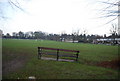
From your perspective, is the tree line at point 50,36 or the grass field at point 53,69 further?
the tree line at point 50,36

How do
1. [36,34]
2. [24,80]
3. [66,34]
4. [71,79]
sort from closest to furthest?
[24,80] < [71,79] < [66,34] < [36,34]

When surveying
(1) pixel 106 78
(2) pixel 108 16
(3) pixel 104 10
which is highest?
(3) pixel 104 10

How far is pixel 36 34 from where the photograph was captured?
98750mm

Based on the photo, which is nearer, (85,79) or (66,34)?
(85,79)

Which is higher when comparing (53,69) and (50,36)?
(50,36)

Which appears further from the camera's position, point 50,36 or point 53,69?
point 50,36

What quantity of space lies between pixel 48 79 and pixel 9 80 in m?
1.78

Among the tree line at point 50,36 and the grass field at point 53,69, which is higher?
the tree line at point 50,36

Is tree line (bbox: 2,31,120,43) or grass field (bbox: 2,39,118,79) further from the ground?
tree line (bbox: 2,31,120,43)

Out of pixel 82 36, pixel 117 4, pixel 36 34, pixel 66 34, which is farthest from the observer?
pixel 36 34

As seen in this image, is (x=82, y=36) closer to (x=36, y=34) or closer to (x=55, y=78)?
(x=36, y=34)

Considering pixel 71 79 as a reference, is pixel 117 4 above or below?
above

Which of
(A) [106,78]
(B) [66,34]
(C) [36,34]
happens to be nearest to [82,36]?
(B) [66,34]

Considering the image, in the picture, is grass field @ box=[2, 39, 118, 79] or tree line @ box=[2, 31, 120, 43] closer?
grass field @ box=[2, 39, 118, 79]
